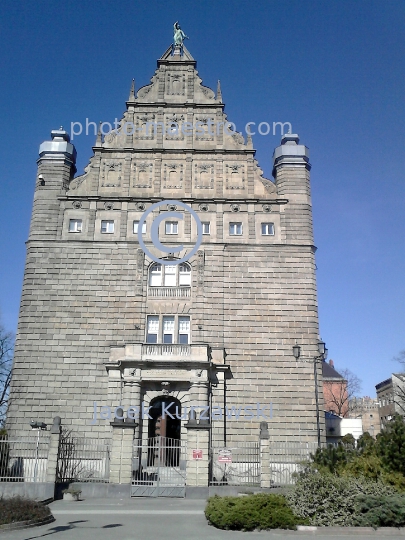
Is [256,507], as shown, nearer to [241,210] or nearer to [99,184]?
[241,210]

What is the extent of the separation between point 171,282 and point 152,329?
3029 millimetres

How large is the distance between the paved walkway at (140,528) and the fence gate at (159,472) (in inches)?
122

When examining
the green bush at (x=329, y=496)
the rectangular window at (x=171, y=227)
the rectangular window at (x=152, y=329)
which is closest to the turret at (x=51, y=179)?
the rectangular window at (x=171, y=227)

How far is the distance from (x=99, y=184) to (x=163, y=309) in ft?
30.1

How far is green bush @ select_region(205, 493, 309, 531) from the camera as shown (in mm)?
13719

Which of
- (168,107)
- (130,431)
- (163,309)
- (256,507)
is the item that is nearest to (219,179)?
(168,107)

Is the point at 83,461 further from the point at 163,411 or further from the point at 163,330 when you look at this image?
the point at 163,330

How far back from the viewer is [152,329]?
29766 mm

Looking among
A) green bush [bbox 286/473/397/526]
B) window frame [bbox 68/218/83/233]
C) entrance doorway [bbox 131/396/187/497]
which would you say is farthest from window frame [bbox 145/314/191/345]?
green bush [bbox 286/473/397/526]

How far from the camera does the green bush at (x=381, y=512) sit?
13.8m

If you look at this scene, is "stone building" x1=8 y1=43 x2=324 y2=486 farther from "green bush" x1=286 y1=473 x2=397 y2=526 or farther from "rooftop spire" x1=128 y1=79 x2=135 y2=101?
"green bush" x1=286 y1=473 x2=397 y2=526

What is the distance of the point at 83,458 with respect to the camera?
2625cm

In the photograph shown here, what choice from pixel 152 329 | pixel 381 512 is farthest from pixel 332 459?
pixel 152 329

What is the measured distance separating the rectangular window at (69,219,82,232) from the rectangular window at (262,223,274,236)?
11.3 m
